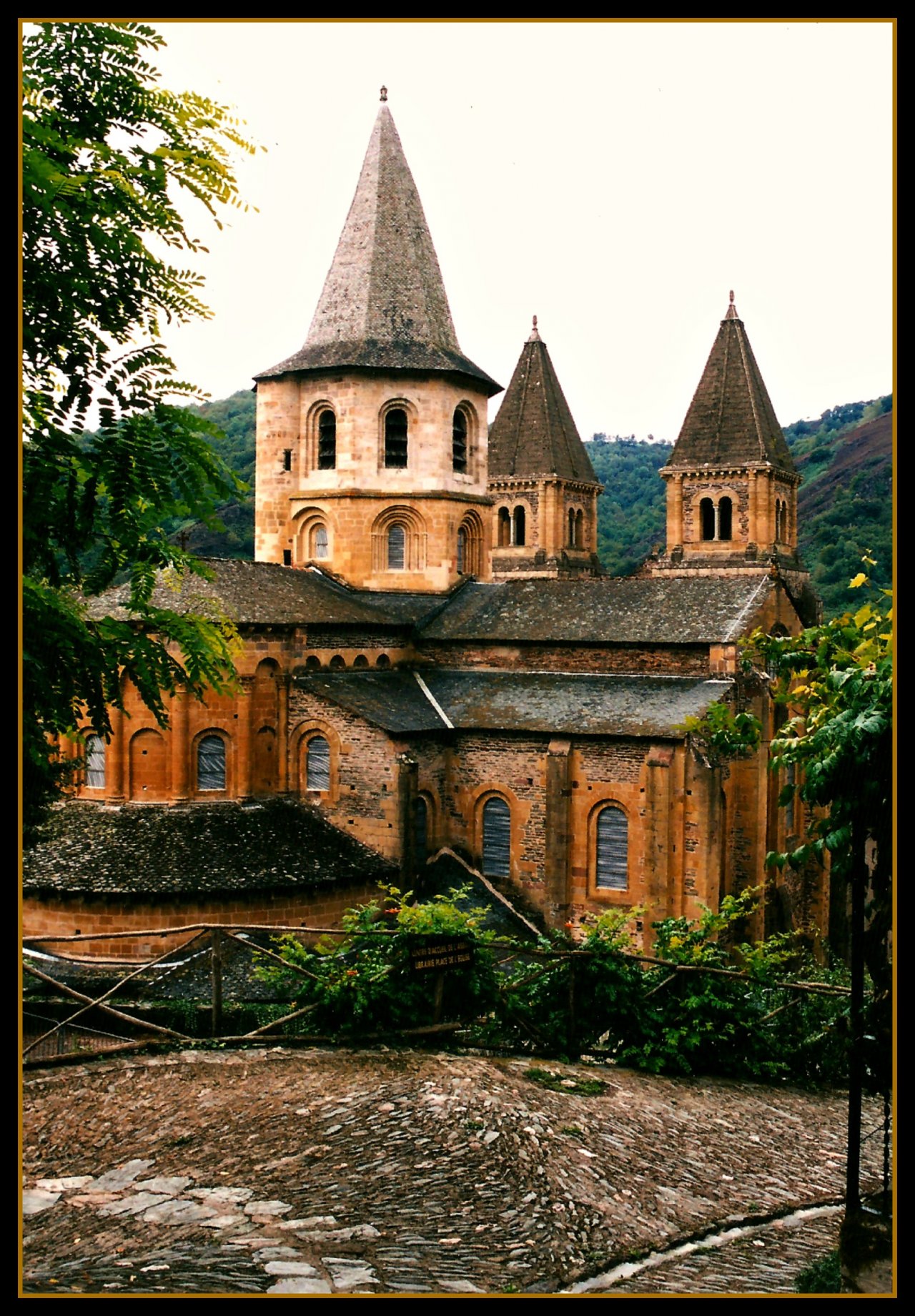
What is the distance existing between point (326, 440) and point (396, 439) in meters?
1.84

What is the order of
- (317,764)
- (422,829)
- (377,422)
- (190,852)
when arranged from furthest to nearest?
(377,422)
(422,829)
(317,764)
(190,852)

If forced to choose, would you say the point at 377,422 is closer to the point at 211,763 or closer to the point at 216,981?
the point at 211,763

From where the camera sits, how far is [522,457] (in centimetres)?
5281

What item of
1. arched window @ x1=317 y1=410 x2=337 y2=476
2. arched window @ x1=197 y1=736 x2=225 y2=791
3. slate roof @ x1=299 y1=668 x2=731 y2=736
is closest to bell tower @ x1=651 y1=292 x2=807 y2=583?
arched window @ x1=317 y1=410 x2=337 y2=476

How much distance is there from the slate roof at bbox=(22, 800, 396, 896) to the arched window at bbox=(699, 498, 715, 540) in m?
28.7

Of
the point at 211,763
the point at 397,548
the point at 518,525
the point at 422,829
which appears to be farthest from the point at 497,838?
the point at 518,525

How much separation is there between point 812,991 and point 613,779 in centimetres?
1162

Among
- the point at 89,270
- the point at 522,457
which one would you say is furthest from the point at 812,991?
the point at 522,457

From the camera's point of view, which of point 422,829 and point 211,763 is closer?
point 211,763

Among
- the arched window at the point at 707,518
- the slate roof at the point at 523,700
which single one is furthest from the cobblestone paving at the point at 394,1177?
the arched window at the point at 707,518

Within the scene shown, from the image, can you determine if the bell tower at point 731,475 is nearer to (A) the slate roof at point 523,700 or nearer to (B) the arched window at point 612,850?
(A) the slate roof at point 523,700

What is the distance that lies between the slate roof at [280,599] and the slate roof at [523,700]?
1.42m

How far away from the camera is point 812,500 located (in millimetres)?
56031
